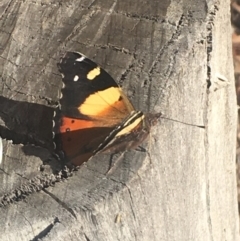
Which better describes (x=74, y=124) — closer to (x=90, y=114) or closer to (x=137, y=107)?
(x=90, y=114)

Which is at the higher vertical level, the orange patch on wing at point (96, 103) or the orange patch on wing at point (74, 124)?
the orange patch on wing at point (96, 103)

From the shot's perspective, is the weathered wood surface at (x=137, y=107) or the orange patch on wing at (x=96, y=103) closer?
the weathered wood surface at (x=137, y=107)

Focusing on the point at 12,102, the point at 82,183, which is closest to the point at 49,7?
the point at 12,102

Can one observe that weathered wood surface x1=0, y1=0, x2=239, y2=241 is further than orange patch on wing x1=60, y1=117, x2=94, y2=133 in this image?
No

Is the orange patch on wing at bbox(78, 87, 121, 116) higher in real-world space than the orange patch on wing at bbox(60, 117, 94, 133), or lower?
higher

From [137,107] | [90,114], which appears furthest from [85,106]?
Answer: [137,107]

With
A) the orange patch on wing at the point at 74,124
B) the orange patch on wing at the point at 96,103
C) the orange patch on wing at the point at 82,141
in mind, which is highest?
the orange patch on wing at the point at 96,103
